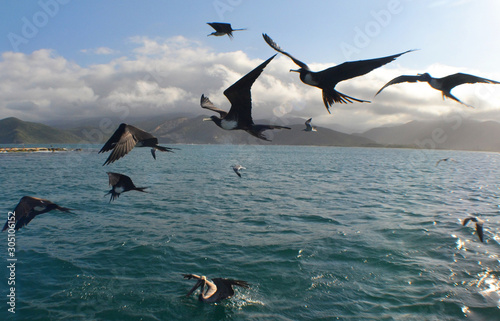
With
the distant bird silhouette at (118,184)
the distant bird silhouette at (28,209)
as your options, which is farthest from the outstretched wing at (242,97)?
the distant bird silhouette at (28,209)

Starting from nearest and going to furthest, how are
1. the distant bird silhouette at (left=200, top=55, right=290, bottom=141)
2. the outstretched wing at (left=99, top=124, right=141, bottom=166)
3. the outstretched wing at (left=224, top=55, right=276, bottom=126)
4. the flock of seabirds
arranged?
the flock of seabirds < the outstretched wing at (left=224, top=55, right=276, bottom=126) < the distant bird silhouette at (left=200, top=55, right=290, bottom=141) < the outstretched wing at (left=99, top=124, right=141, bottom=166)

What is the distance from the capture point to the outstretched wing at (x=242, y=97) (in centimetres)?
463

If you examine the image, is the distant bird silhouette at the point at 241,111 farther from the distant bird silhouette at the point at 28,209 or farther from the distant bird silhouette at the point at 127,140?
the distant bird silhouette at the point at 28,209

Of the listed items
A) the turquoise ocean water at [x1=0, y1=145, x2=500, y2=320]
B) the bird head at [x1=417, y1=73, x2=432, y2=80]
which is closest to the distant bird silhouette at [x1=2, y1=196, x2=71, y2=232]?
the turquoise ocean water at [x1=0, y1=145, x2=500, y2=320]

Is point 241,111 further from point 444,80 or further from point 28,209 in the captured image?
point 28,209

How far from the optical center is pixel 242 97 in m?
5.28

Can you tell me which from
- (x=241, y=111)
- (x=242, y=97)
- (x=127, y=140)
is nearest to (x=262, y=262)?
(x=127, y=140)

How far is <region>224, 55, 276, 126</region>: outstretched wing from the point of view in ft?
15.2

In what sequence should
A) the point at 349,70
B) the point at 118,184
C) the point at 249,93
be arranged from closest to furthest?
1. the point at 349,70
2. the point at 249,93
3. the point at 118,184

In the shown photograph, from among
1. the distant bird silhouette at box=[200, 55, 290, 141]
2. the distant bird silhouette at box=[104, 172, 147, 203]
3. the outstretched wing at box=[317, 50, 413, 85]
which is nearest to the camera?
the outstretched wing at box=[317, 50, 413, 85]

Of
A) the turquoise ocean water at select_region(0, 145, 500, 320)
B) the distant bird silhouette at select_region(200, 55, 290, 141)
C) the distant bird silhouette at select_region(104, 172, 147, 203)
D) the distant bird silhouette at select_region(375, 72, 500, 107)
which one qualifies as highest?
the distant bird silhouette at select_region(375, 72, 500, 107)

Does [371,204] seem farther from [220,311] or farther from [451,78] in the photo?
[451,78]

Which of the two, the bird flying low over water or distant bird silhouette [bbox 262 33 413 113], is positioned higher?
distant bird silhouette [bbox 262 33 413 113]

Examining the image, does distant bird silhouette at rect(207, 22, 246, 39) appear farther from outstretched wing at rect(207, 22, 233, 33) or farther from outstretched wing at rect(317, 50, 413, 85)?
outstretched wing at rect(317, 50, 413, 85)
